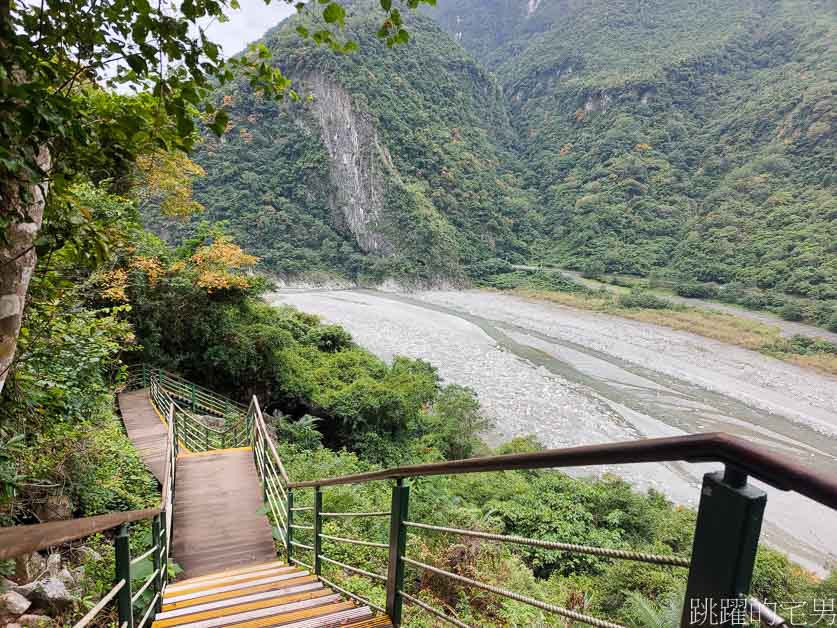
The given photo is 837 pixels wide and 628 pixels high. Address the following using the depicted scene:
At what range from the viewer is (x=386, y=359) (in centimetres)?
2172

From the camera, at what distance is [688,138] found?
57094 mm

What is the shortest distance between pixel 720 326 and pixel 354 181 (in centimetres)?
3995

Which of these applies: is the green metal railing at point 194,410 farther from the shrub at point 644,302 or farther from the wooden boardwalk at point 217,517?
the shrub at point 644,302

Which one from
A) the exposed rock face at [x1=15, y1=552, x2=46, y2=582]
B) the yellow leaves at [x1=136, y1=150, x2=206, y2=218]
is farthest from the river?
the exposed rock face at [x1=15, y1=552, x2=46, y2=582]

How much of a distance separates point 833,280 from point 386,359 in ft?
101

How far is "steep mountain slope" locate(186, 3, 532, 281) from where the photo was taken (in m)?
48.5

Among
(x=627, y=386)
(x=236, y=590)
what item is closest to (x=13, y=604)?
(x=236, y=590)

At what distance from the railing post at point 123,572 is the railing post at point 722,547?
5.70 feet

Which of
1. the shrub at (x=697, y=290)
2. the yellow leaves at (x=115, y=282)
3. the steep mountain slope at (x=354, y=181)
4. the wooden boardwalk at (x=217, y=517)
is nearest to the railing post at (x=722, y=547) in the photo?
the wooden boardwalk at (x=217, y=517)

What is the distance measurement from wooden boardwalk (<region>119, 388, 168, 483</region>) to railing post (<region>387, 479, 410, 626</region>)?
418cm

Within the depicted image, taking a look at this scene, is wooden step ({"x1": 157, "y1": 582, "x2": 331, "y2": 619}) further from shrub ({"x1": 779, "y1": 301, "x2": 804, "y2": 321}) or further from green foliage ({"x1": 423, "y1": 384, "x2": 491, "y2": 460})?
shrub ({"x1": 779, "y1": 301, "x2": 804, "y2": 321})

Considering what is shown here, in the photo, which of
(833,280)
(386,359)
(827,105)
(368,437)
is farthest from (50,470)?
(827,105)

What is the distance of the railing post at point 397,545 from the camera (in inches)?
77.8

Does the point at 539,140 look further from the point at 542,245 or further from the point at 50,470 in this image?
the point at 50,470
